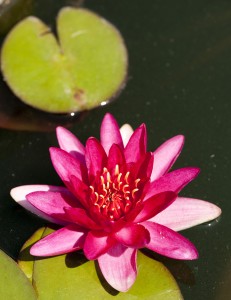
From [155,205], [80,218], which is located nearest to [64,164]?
[80,218]

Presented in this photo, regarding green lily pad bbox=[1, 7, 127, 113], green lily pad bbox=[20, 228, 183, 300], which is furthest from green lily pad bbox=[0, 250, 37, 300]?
green lily pad bbox=[1, 7, 127, 113]

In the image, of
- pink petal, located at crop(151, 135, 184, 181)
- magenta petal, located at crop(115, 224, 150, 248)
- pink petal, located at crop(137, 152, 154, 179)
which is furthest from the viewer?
pink petal, located at crop(151, 135, 184, 181)

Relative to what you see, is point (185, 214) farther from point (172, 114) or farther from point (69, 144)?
point (172, 114)

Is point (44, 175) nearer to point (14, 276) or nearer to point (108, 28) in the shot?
point (14, 276)

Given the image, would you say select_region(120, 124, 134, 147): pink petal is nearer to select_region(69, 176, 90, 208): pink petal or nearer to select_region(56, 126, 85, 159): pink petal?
select_region(56, 126, 85, 159): pink petal

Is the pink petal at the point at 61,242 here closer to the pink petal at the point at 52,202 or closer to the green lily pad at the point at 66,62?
the pink petal at the point at 52,202
